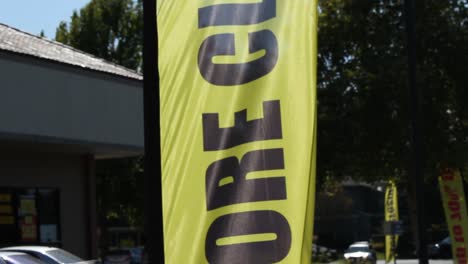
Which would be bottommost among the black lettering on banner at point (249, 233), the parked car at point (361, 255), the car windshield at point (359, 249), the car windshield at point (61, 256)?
the parked car at point (361, 255)

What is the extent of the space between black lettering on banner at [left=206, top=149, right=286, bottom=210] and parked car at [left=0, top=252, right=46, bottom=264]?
12969 millimetres

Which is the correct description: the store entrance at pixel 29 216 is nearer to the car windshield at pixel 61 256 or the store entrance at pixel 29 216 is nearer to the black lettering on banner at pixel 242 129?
the car windshield at pixel 61 256

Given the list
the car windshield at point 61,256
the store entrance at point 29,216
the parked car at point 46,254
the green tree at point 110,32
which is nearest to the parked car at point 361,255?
the green tree at point 110,32

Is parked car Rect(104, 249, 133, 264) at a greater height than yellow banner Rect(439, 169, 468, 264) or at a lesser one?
lesser

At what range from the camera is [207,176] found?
524 centimetres

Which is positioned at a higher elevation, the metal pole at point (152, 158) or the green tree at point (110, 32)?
the green tree at point (110, 32)

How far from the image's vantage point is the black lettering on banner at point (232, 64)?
204 inches

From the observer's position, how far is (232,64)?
5266 mm

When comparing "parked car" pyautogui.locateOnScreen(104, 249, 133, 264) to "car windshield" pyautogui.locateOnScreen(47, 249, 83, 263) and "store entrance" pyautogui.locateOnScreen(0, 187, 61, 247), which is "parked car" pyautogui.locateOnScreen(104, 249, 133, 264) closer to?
"store entrance" pyautogui.locateOnScreen(0, 187, 61, 247)

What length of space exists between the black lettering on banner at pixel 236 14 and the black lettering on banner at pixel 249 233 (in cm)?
102

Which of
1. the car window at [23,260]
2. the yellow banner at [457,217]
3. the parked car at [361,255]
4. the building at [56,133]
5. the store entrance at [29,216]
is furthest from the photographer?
the parked car at [361,255]

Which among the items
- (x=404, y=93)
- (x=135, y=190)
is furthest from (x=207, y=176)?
(x=135, y=190)

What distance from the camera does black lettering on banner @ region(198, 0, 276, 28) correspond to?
5.25 m

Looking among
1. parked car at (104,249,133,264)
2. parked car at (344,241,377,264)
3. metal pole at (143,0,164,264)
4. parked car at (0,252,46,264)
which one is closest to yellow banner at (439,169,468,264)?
parked car at (0,252,46,264)
